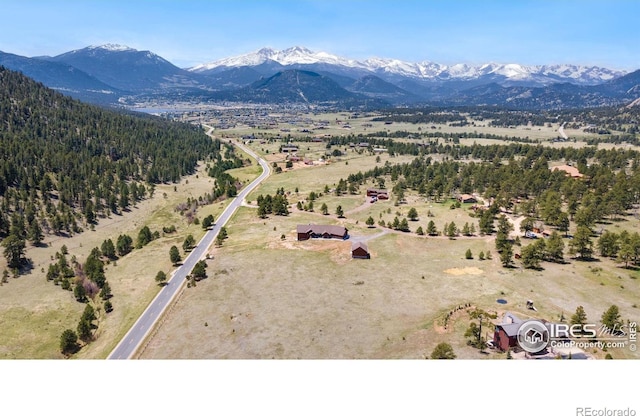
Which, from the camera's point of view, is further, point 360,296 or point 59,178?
point 59,178

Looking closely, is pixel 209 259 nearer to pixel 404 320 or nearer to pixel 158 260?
pixel 158 260

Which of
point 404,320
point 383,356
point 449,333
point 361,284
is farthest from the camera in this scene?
point 361,284

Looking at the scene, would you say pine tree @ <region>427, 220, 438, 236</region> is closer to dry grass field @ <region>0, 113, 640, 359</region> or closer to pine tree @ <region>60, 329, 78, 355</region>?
dry grass field @ <region>0, 113, 640, 359</region>

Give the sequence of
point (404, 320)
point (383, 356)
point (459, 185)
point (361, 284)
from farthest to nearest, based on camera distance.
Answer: point (459, 185)
point (361, 284)
point (404, 320)
point (383, 356)

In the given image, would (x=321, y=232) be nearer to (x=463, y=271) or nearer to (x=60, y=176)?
(x=463, y=271)

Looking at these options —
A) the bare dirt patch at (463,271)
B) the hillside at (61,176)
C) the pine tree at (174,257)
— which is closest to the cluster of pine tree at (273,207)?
the pine tree at (174,257)

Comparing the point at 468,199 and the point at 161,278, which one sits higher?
the point at 468,199

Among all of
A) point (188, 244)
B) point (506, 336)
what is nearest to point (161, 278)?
point (188, 244)
